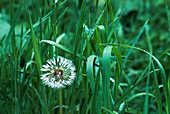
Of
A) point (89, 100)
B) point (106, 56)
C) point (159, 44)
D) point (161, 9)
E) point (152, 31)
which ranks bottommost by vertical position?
point (89, 100)

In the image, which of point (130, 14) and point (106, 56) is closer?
point (106, 56)

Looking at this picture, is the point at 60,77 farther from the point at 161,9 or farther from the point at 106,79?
the point at 161,9

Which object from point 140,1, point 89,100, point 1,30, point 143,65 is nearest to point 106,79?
point 89,100

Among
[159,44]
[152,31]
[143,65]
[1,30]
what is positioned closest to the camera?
[1,30]

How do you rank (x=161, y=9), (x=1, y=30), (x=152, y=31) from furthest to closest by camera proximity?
(x=161, y=9) < (x=152, y=31) < (x=1, y=30)

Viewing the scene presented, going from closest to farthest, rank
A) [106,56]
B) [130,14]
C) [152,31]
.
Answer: [106,56]
[152,31]
[130,14]

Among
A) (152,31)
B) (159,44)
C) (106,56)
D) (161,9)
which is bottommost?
(106,56)

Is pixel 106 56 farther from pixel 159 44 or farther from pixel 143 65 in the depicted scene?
pixel 159 44

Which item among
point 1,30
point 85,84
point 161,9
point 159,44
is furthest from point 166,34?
point 85,84

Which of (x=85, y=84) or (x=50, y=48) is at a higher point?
(x=50, y=48)
